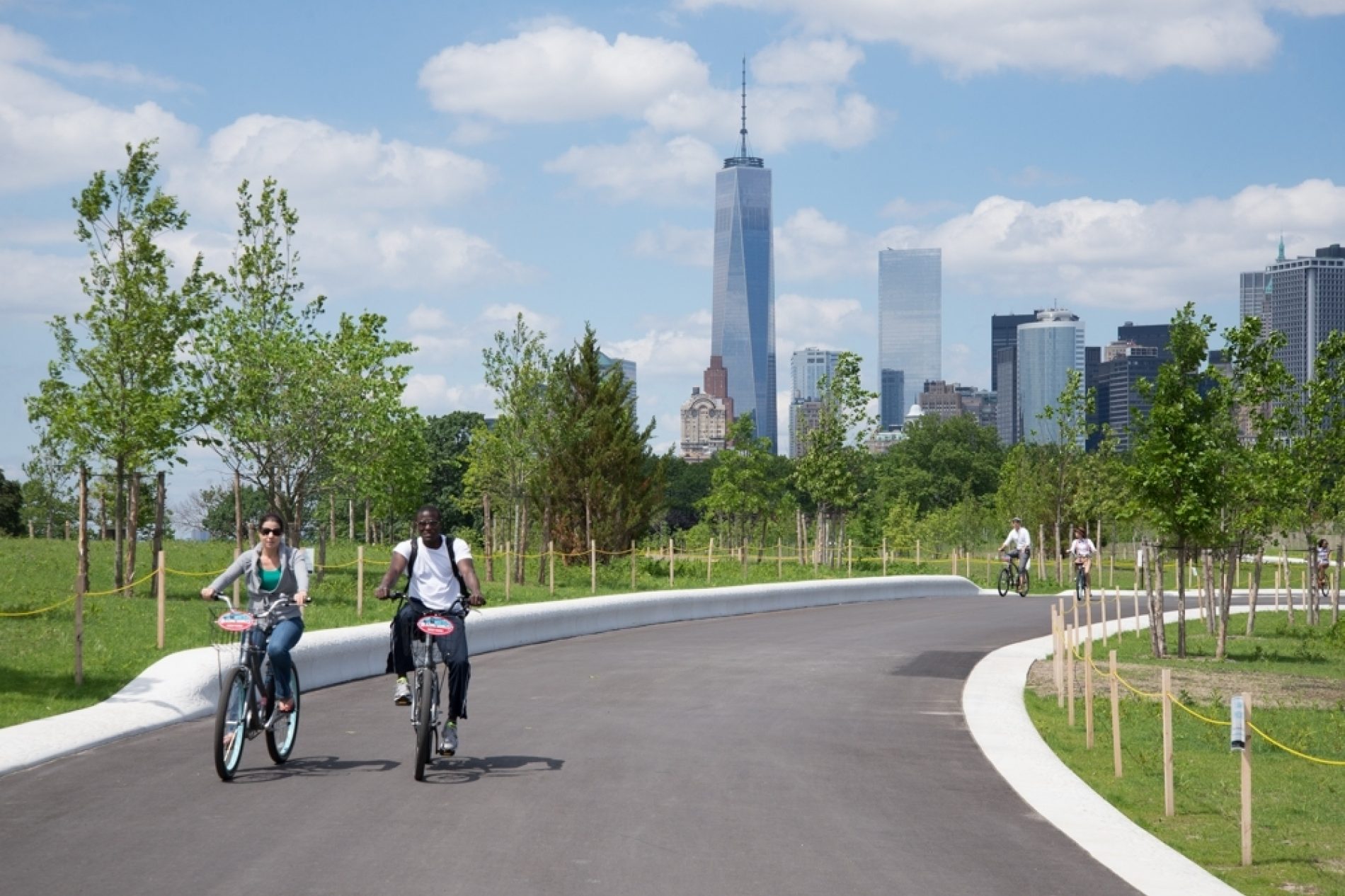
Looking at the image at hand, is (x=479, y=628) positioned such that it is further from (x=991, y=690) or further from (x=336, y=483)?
(x=336, y=483)

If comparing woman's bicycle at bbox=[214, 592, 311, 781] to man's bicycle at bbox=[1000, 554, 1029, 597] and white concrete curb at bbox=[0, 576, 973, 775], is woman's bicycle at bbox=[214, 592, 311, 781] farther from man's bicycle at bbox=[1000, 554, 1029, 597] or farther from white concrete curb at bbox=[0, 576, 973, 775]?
man's bicycle at bbox=[1000, 554, 1029, 597]

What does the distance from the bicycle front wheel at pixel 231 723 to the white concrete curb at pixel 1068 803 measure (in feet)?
18.5

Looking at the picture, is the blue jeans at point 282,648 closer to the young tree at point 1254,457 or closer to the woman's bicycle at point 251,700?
the woman's bicycle at point 251,700

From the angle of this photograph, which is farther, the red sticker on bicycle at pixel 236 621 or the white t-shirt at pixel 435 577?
the white t-shirt at pixel 435 577

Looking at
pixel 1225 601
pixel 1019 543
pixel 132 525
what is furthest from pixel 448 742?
pixel 1019 543

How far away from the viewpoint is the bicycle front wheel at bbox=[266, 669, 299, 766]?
11055 millimetres

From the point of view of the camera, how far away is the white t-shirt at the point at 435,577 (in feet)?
36.4

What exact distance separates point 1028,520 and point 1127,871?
56.4 meters

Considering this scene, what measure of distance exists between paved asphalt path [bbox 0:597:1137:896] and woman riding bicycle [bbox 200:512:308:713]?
2.34ft

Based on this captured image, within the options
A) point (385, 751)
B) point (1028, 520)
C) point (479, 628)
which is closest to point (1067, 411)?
point (1028, 520)

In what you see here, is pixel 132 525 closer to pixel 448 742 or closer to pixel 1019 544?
pixel 448 742

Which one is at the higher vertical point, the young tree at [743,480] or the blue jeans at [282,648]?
the young tree at [743,480]

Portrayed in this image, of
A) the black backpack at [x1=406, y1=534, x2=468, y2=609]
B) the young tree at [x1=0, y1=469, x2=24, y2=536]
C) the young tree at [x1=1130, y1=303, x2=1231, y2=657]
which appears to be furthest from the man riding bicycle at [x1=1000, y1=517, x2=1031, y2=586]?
the young tree at [x1=0, y1=469, x2=24, y2=536]

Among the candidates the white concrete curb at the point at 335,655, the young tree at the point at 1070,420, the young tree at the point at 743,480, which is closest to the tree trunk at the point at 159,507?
the white concrete curb at the point at 335,655
